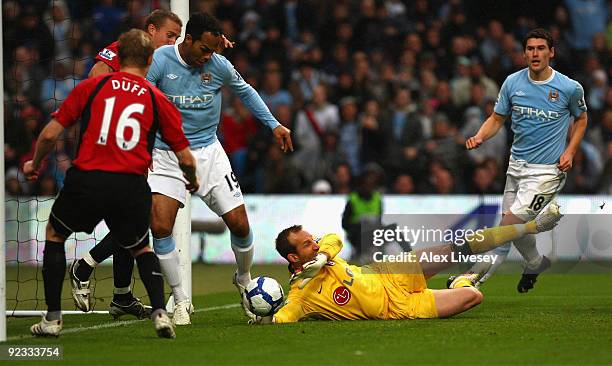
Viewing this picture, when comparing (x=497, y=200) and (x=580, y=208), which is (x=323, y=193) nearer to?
(x=497, y=200)

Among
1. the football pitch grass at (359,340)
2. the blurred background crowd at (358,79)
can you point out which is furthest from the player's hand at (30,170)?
the blurred background crowd at (358,79)

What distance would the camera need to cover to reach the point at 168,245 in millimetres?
8375

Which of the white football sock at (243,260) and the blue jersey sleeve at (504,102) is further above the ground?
the blue jersey sleeve at (504,102)

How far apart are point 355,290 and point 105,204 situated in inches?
84.8

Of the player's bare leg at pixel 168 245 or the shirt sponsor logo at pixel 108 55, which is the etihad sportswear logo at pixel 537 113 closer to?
the player's bare leg at pixel 168 245

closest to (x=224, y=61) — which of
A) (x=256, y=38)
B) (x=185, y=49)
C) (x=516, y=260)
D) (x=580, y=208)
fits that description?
(x=185, y=49)

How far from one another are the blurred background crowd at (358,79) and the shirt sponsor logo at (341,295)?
8.17 m

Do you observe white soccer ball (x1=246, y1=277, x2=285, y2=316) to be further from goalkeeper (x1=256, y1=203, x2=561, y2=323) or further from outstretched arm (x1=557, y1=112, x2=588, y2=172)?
outstretched arm (x1=557, y1=112, x2=588, y2=172)

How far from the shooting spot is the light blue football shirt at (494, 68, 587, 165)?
999cm

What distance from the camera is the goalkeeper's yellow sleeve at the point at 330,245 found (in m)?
8.27

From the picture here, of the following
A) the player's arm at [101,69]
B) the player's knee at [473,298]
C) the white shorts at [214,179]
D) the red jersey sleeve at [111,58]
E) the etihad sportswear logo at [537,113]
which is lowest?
the player's knee at [473,298]

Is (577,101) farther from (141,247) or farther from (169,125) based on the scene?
(141,247)

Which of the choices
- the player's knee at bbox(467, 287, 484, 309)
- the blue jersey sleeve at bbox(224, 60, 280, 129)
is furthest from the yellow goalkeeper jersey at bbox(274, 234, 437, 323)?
the blue jersey sleeve at bbox(224, 60, 280, 129)

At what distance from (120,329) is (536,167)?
398cm
